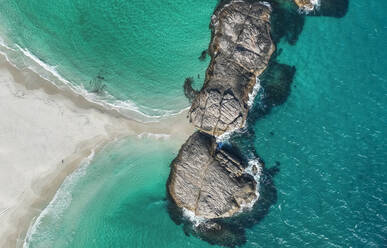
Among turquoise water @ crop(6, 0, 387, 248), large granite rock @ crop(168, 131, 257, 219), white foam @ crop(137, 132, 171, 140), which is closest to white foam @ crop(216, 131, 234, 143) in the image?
large granite rock @ crop(168, 131, 257, 219)

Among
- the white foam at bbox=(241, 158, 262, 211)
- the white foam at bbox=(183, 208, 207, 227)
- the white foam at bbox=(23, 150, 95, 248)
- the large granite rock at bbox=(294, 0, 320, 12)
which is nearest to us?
the white foam at bbox=(23, 150, 95, 248)

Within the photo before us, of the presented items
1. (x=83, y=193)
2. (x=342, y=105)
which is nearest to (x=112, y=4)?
(x=83, y=193)

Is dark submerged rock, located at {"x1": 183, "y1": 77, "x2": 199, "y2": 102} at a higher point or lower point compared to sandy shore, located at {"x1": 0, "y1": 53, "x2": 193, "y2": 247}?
higher

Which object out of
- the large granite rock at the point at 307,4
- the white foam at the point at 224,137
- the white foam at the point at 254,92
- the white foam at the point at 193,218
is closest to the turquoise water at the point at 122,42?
the white foam at the point at 224,137

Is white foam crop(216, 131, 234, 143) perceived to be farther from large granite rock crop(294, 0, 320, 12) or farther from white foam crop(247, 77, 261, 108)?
large granite rock crop(294, 0, 320, 12)

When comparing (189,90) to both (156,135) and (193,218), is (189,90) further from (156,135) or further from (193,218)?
(193,218)
